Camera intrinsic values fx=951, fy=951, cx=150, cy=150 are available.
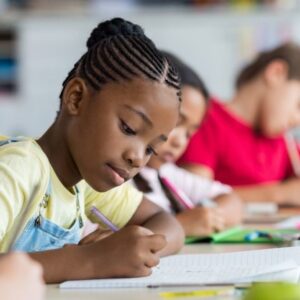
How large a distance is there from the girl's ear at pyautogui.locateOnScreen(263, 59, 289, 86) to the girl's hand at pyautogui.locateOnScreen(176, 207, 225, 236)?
1.15m

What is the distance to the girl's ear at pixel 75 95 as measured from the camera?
1201 millimetres

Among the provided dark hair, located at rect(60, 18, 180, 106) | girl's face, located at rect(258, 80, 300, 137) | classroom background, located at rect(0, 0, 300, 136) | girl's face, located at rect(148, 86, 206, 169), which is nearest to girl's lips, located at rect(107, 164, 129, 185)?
dark hair, located at rect(60, 18, 180, 106)

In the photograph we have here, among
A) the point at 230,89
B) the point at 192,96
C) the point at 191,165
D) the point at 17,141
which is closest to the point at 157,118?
the point at 17,141

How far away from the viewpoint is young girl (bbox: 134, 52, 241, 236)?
1919mm

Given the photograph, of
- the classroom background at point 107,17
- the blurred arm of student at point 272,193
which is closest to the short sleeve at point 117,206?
the blurred arm of student at point 272,193

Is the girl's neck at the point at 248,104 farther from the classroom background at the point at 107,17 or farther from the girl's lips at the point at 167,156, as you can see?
the classroom background at the point at 107,17

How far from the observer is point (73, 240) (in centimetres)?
129

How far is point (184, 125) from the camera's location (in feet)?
6.71

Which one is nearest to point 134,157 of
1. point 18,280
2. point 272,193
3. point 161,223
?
point 161,223

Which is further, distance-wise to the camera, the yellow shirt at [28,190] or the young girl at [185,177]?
the young girl at [185,177]

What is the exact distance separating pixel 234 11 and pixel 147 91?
378 centimetres

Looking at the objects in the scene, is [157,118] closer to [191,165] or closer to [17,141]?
[17,141]

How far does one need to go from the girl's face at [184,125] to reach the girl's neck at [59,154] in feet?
2.48

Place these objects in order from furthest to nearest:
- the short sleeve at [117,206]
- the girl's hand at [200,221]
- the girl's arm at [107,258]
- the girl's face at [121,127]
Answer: the girl's hand at [200,221]
the short sleeve at [117,206]
the girl's face at [121,127]
the girl's arm at [107,258]
